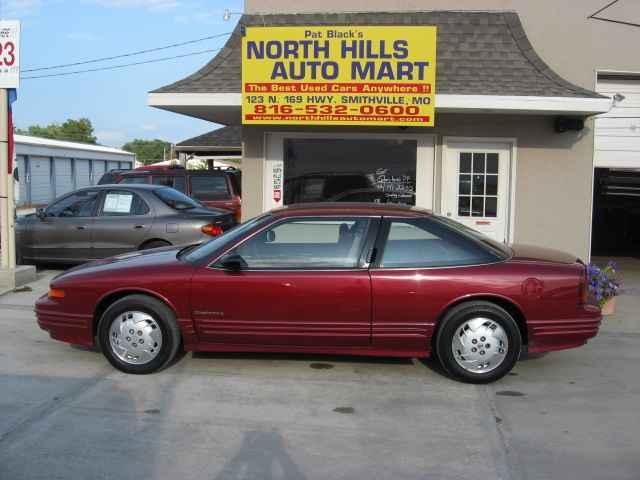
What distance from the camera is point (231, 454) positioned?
429cm

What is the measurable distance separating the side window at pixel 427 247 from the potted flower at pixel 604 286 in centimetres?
264

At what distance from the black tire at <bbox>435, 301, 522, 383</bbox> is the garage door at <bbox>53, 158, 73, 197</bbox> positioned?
119 feet

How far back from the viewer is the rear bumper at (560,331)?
5.57 m

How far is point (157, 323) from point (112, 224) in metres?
4.98

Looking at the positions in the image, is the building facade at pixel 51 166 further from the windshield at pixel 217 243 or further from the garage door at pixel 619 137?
the windshield at pixel 217 243

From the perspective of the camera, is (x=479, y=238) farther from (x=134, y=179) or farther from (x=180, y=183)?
(x=134, y=179)

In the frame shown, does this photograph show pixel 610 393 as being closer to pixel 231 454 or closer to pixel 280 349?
pixel 280 349

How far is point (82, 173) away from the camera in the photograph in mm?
42094

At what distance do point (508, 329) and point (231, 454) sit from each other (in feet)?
8.20

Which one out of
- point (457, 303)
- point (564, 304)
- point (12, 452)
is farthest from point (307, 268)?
point (12, 452)

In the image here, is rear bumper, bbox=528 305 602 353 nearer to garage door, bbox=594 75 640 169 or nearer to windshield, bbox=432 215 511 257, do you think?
windshield, bbox=432 215 511 257

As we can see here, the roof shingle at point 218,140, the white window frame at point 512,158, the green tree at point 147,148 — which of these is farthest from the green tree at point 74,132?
the white window frame at point 512,158

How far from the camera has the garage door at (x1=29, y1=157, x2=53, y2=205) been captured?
35.4 meters

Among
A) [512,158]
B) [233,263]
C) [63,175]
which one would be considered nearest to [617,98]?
[512,158]
